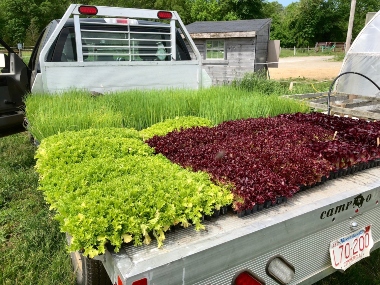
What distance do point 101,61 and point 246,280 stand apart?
3458 millimetres

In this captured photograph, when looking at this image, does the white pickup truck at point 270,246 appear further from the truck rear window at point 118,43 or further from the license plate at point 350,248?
the truck rear window at point 118,43

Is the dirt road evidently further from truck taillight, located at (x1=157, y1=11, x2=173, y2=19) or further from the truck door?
the truck door

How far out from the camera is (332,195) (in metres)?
1.95

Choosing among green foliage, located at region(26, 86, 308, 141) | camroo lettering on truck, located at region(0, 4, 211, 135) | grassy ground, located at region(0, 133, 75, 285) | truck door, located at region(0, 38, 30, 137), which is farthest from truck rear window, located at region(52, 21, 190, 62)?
grassy ground, located at region(0, 133, 75, 285)

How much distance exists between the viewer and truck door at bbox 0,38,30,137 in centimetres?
381

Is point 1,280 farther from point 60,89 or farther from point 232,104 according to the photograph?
point 232,104

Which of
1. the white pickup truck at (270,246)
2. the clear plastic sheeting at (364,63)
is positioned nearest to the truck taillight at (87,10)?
the white pickup truck at (270,246)

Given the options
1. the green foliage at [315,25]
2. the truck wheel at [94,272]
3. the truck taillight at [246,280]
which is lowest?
the truck wheel at [94,272]

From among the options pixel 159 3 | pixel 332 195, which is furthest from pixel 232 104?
pixel 159 3

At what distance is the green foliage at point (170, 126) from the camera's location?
10.1 feet

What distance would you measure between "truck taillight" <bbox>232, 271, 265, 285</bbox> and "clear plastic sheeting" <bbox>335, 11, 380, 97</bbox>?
652cm

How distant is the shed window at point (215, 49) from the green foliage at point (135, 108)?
11849 mm

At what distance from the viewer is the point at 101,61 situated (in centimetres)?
A: 426

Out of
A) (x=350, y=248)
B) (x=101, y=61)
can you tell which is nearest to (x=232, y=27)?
(x=101, y=61)
